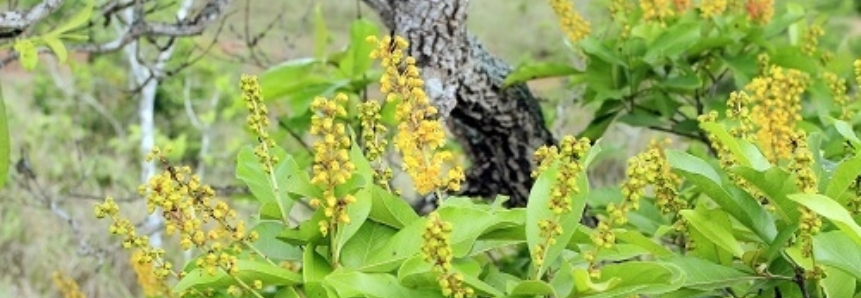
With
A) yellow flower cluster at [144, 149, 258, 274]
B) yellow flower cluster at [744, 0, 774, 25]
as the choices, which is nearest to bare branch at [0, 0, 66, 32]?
yellow flower cluster at [144, 149, 258, 274]

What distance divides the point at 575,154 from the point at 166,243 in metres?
4.01

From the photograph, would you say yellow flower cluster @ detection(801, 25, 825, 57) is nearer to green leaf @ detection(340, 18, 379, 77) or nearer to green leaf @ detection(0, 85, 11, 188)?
green leaf @ detection(340, 18, 379, 77)

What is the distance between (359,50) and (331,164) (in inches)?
41.7

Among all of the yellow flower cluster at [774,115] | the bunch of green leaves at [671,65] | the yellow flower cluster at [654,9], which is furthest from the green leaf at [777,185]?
the yellow flower cluster at [654,9]

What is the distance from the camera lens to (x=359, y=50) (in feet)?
6.62

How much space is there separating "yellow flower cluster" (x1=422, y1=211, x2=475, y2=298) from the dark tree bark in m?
0.82

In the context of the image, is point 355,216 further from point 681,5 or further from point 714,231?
point 681,5

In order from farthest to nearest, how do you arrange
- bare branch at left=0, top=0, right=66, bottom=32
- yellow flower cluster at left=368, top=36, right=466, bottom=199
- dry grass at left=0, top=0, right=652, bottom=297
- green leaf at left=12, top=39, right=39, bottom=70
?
dry grass at left=0, top=0, right=652, bottom=297
green leaf at left=12, top=39, right=39, bottom=70
bare branch at left=0, top=0, right=66, bottom=32
yellow flower cluster at left=368, top=36, right=466, bottom=199

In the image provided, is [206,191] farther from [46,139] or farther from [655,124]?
[46,139]

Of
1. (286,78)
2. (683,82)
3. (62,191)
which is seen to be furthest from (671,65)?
(62,191)

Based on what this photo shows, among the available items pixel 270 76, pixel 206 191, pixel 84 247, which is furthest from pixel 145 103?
pixel 206 191

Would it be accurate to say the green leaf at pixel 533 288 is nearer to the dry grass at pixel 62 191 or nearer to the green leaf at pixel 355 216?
the green leaf at pixel 355 216

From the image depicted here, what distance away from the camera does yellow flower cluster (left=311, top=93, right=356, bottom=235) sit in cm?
97

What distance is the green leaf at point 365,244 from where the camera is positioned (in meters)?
1.06
